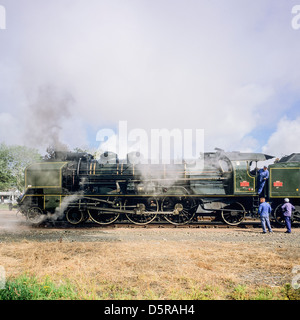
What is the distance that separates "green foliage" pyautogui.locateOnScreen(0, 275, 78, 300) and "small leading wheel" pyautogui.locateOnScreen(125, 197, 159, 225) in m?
7.62

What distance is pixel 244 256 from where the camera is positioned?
6629 millimetres

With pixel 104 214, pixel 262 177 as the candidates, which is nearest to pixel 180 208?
pixel 104 214

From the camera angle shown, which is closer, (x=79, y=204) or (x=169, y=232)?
(x=169, y=232)

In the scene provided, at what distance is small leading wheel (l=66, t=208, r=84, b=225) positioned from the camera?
1223 cm

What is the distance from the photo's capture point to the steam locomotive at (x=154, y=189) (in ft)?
38.4

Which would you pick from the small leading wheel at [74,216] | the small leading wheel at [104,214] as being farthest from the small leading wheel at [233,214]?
the small leading wheel at [74,216]

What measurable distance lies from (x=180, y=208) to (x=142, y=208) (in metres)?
1.86

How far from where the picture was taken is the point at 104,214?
1238cm

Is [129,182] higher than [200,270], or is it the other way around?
[129,182]
